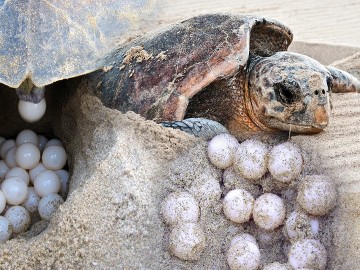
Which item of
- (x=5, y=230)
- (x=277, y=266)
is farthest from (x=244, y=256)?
(x=5, y=230)

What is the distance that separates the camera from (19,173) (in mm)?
2039

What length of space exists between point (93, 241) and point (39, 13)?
70 centimetres

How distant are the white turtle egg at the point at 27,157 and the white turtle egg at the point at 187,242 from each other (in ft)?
2.10

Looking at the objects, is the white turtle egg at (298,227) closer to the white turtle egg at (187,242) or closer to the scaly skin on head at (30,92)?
the white turtle egg at (187,242)

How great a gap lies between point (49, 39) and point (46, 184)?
475 mm

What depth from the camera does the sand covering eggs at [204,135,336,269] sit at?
162 cm

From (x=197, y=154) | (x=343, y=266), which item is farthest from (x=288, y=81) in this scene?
(x=343, y=266)

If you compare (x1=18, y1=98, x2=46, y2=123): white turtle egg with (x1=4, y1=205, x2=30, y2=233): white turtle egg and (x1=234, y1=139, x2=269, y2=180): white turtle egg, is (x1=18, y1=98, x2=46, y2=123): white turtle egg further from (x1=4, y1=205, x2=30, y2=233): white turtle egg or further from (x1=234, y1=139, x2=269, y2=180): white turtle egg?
(x1=234, y1=139, x2=269, y2=180): white turtle egg

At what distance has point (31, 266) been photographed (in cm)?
160

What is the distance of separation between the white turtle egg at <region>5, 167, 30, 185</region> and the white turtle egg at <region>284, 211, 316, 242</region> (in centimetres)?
89

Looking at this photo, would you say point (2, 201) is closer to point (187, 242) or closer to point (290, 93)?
point (187, 242)

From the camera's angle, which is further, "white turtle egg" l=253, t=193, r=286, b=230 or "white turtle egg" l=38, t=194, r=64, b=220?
"white turtle egg" l=38, t=194, r=64, b=220

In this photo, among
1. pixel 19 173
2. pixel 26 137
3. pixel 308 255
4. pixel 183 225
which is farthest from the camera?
pixel 26 137

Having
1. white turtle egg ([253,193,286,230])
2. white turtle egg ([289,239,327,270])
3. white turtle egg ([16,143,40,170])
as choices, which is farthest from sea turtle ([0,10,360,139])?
white turtle egg ([289,239,327,270])
